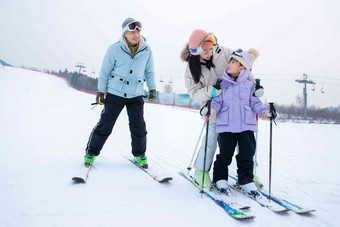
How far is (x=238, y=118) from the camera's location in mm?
2283

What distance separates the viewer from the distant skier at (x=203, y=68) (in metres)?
2.45

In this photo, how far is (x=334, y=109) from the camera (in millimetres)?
48469

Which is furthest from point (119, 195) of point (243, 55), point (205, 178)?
point (243, 55)

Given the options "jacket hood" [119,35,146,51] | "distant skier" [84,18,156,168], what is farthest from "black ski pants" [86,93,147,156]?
"jacket hood" [119,35,146,51]

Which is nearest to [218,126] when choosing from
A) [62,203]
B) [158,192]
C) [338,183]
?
[158,192]

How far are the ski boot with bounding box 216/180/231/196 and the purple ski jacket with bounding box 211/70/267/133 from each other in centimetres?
54

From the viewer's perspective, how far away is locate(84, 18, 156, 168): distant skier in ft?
9.28

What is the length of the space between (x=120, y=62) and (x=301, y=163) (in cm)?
371

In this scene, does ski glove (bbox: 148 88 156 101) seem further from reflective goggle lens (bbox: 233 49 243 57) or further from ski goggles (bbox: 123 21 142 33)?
reflective goggle lens (bbox: 233 49 243 57)

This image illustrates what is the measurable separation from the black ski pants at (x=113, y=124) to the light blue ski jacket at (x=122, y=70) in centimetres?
10

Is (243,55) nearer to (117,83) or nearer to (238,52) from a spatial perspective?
(238,52)

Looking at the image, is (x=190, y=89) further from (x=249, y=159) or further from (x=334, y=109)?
(x=334, y=109)

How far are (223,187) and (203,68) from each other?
1365 mm

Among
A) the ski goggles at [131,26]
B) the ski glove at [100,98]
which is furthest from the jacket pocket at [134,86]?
the ski goggles at [131,26]
